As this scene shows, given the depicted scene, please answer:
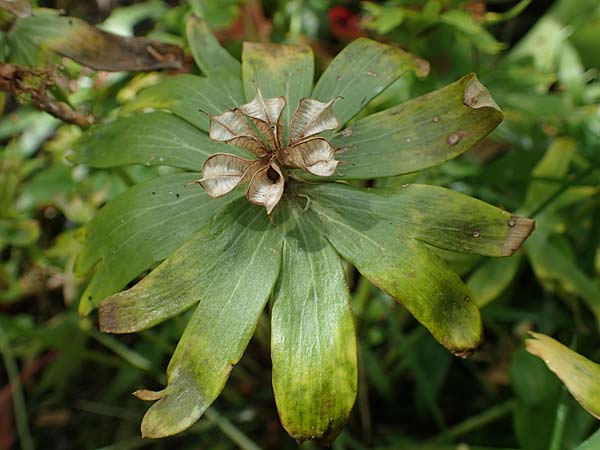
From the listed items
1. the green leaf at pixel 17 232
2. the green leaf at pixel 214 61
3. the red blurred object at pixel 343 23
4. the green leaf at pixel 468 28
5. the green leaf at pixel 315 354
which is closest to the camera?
the green leaf at pixel 315 354

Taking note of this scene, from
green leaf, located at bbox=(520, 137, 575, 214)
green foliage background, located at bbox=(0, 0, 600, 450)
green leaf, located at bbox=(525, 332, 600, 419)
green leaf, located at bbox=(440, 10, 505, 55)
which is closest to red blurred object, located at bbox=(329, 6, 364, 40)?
green foliage background, located at bbox=(0, 0, 600, 450)

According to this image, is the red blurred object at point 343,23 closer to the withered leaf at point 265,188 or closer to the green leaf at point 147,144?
the green leaf at point 147,144

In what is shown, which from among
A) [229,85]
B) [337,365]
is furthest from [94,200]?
[337,365]

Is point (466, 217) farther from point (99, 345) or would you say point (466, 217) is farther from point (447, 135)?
point (99, 345)

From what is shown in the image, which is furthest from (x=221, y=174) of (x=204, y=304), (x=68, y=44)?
(x=68, y=44)

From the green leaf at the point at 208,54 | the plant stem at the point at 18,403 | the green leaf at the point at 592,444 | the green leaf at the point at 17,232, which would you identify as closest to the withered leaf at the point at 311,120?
the green leaf at the point at 208,54

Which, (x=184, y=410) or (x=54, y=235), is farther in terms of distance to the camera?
(x=54, y=235)
